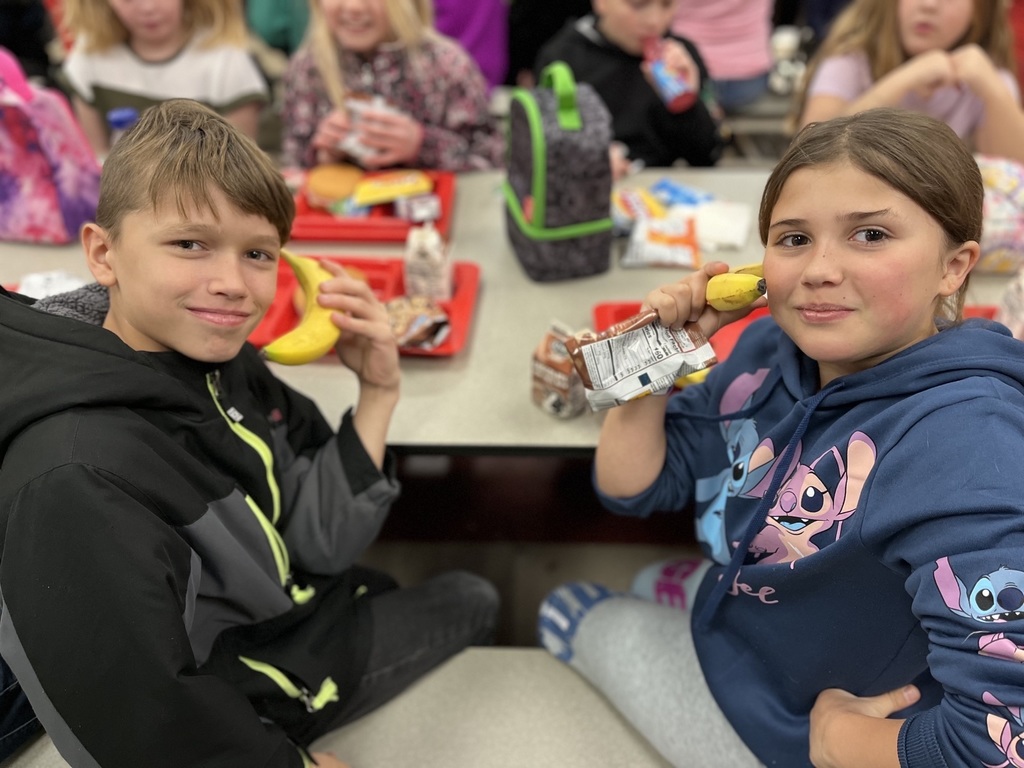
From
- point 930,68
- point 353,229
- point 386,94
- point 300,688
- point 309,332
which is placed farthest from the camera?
point 386,94

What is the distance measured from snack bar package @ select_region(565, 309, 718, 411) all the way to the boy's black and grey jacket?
1.45 feet

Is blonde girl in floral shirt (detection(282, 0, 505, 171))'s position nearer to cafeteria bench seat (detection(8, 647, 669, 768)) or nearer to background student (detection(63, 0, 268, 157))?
background student (detection(63, 0, 268, 157))

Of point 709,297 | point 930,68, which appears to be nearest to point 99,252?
point 709,297

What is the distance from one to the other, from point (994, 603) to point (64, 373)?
3.05ft

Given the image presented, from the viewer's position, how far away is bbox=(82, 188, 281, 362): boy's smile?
3.10 feet

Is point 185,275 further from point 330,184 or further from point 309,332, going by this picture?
point 330,184

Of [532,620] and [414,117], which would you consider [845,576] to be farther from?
[414,117]

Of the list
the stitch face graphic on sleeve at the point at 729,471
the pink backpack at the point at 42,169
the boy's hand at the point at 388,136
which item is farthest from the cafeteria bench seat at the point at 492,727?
the boy's hand at the point at 388,136

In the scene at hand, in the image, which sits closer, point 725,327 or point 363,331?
point 363,331

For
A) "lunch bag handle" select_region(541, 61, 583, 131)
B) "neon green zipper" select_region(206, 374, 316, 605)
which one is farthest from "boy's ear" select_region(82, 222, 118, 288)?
"lunch bag handle" select_region(541, 61, 583, 131)

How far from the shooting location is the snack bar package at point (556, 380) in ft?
4.21

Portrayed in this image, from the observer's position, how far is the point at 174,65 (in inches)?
84.4

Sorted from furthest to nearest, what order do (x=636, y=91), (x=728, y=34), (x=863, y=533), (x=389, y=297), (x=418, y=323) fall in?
(x=728, y=34)
(x=636, y=91)
(x=389, y=297)
(x=418, y=323)
(x=863, y=533)

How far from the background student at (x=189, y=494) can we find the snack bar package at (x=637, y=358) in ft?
1.07
